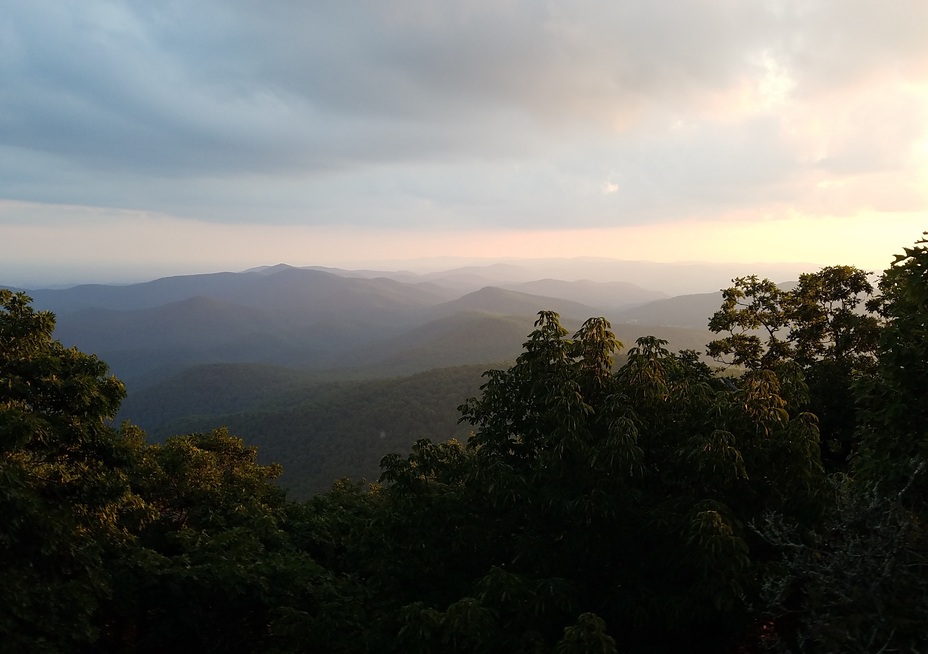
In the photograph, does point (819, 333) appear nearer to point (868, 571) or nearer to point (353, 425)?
point (868, 571)

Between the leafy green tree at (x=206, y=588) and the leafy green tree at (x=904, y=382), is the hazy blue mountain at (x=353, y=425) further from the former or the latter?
the leafy green tree at (x=904, y=382)

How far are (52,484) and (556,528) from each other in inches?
400

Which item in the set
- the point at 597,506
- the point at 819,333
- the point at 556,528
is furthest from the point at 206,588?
the point at 819,333

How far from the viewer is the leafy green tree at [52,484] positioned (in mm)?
8742

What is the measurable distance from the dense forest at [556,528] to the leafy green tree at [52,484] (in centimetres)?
4

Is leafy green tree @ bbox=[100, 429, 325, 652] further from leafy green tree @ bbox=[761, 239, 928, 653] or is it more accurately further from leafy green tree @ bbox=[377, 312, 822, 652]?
leafy green tree @ bbox=[761, 239, 928, 653]

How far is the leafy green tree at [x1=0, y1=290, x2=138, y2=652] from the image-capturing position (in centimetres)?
874

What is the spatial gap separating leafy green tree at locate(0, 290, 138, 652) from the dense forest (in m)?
0.04

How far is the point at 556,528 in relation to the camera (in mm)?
8891

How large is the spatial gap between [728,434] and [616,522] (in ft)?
7.56

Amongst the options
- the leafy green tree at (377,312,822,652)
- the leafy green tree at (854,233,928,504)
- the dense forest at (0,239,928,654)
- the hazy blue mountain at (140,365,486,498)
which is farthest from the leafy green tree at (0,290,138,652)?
the hazy blue mountain at (140,365,486,498)

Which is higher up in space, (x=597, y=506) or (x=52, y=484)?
(x=597, y=506)

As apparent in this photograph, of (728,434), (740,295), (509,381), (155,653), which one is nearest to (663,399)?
(728,434)

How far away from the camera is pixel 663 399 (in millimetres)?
9258
